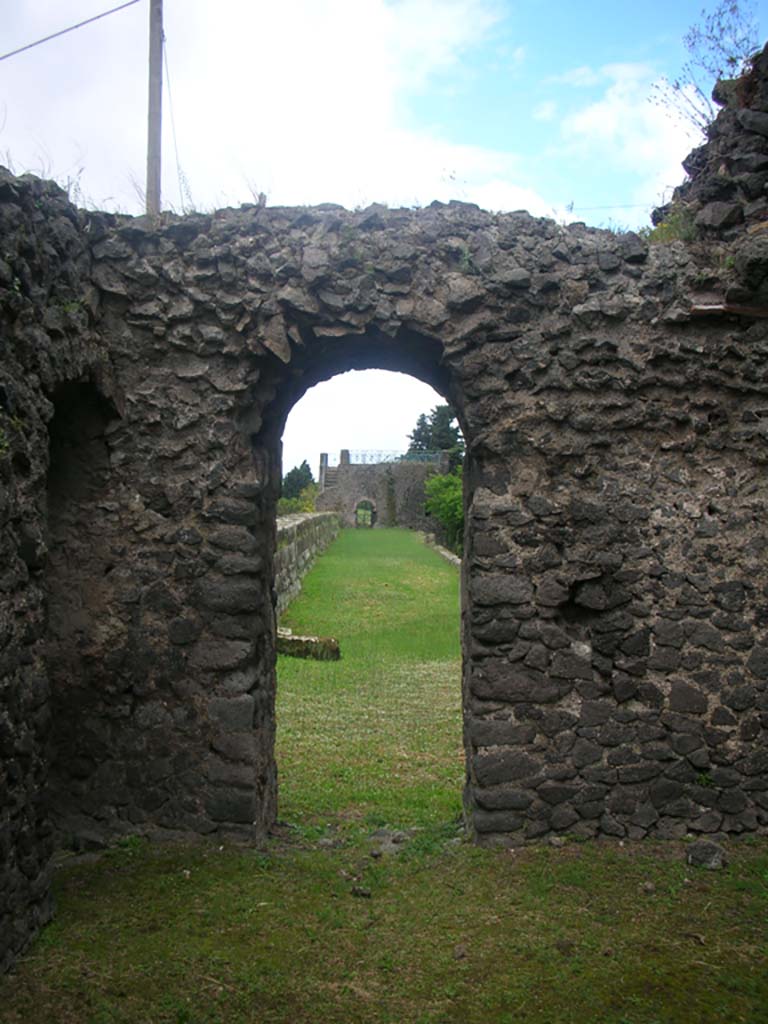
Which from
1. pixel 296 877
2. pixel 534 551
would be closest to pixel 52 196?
pixel 534 551

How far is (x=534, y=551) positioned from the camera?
18.0 feet

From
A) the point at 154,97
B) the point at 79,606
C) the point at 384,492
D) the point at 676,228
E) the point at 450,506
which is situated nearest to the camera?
the point at 79,606

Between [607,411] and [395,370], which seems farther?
[395,370]

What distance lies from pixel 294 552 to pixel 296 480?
2932 cm

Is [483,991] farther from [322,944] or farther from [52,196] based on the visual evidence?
[52,196]

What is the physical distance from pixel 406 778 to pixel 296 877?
2.37m

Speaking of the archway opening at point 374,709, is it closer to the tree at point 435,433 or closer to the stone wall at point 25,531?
the stone wall at point 25,531

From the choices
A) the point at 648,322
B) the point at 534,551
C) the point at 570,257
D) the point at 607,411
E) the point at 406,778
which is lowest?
the point at 406,778

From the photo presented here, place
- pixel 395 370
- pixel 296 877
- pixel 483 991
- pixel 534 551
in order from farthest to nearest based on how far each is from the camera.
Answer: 1. pixel 395 370
2. pixel 534 551
3. pixel 296 877
4. pixel 483 991

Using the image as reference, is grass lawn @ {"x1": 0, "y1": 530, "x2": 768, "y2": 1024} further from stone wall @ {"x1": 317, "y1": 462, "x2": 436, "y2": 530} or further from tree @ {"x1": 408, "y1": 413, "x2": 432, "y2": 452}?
tree @ {"x1": 408, "y1": 413, "x2": 432, "y2": 452}

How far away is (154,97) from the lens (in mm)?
9391

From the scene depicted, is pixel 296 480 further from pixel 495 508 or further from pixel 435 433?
pixel 495 508

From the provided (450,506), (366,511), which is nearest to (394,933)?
(450,506)

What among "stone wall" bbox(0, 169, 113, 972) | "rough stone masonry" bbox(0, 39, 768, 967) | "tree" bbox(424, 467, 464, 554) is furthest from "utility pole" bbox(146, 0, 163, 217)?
"tree" bbox(424, 467, 464, 554)
